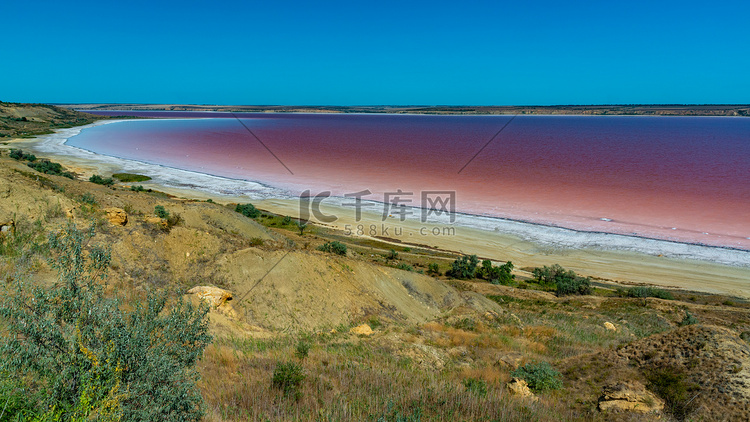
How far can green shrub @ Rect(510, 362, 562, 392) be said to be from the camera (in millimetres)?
7629

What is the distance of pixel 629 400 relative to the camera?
22.2ft

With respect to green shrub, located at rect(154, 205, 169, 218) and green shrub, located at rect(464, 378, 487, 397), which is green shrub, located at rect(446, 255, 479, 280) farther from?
green shrub, located at rect(154, 205, 169, 218)

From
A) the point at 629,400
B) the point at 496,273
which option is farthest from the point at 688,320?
the point at 629,400

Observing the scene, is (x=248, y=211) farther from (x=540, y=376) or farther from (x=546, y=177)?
(x=546, y=177)

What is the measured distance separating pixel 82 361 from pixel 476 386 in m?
5.49

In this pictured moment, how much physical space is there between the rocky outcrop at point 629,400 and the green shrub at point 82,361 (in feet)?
21.4

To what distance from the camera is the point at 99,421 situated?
3.46 meters

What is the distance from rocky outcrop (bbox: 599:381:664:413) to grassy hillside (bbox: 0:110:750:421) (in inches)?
1.2

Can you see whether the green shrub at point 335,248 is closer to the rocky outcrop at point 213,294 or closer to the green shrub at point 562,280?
the rocky outcrop at point 213,294

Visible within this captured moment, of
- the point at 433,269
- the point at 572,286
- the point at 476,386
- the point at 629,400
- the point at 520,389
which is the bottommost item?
the point at 572,286

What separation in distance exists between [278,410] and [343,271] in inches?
363

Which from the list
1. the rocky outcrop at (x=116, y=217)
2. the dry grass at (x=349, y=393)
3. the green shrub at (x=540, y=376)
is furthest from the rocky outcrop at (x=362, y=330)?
the rocky outcrop at (x=116, y=217)

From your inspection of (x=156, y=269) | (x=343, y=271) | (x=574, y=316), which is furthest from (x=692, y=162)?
(x=156, y=269)

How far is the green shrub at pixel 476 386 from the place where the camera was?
20.7 ft
